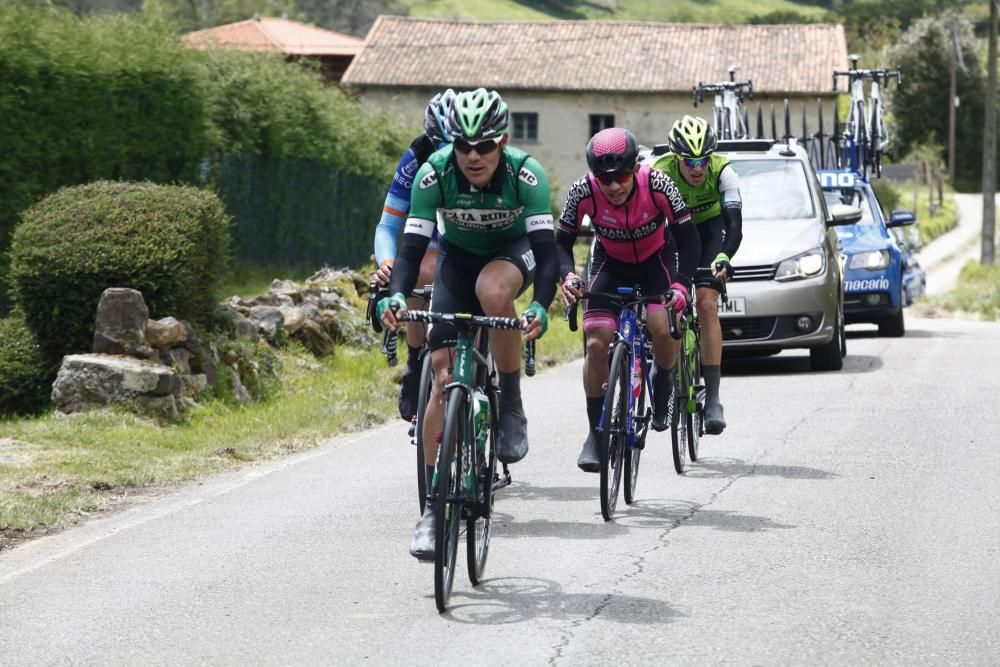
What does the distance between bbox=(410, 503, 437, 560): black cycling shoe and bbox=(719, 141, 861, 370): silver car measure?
8.75 m

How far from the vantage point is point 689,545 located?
7.46 m

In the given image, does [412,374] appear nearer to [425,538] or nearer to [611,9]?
[425,538]

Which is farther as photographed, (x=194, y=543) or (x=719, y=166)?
(x=719, y=166)

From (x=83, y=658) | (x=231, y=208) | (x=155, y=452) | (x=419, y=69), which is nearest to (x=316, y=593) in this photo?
(x=83, y=658)

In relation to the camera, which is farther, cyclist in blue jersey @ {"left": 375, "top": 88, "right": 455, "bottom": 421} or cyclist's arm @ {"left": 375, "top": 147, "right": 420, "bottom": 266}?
cyclist's arm @ {"left": 375, "top": 147, "right": 420, "bottom": 266}

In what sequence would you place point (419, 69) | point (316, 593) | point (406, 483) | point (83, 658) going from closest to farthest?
point (83, 658), point (316, 593), point (406, 483), point (419, 69)

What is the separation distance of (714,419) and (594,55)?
60.5 m

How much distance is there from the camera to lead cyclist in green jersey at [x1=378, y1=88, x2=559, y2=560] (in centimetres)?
674

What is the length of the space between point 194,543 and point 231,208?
680 inches

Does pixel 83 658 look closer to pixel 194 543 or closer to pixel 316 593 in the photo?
pixel 316 593

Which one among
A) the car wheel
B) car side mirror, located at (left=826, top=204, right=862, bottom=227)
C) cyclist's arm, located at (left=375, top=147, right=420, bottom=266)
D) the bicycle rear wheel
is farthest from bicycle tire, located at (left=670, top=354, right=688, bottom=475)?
the car wheel

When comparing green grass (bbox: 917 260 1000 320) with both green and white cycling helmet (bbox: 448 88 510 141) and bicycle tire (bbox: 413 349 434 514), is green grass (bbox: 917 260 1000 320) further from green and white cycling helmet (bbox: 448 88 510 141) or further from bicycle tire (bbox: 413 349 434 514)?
green and white cycling helmet (bbox: 448 88 510 141)

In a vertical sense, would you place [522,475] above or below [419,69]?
below

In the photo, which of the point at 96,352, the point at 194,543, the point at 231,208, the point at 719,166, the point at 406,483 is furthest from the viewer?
the point at 231,208
